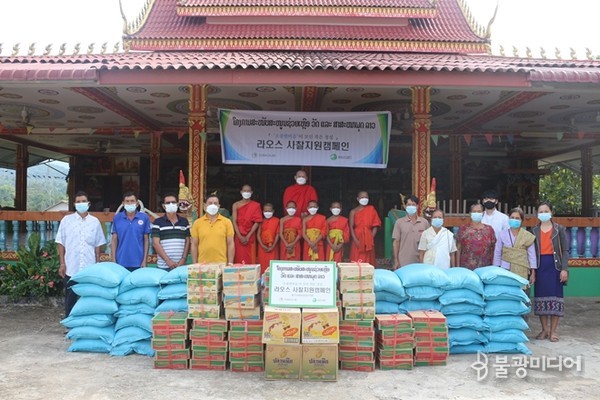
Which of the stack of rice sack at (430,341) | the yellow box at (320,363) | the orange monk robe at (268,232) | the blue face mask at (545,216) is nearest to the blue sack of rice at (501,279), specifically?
the stack of rice sack at (430,341)

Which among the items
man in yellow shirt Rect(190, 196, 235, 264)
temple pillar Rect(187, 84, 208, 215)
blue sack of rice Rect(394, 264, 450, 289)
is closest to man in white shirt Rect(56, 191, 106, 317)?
man in yellow shirt Rect(190, 196, 235, 264)

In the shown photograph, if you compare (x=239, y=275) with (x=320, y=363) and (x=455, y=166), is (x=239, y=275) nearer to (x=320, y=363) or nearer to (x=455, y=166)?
(x=320, y=363)

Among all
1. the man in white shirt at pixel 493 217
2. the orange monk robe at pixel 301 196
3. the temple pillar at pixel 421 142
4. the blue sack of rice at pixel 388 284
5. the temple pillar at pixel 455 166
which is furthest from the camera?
the temple pillar at pixel 455 166

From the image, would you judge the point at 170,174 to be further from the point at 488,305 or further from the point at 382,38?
the point at 488,305

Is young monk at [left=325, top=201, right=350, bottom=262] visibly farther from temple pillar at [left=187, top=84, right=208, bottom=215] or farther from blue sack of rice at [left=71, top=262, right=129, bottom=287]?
blue sack of rice at [left=71, top=262, right=129, bottom=287]

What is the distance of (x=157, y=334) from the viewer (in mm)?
4469

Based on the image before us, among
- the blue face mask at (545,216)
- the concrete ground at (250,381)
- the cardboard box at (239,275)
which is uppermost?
the blue face mask at (545,216)

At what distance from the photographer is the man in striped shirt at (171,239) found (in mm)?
5566

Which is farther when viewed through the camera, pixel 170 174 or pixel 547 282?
pixel 170 174

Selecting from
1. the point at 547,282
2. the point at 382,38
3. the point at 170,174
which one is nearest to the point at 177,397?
the point at 547,282

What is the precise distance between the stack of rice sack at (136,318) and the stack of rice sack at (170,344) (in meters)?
0.36

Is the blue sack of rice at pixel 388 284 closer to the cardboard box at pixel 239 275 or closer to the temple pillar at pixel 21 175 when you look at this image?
the cardboard box at pixel 239 275

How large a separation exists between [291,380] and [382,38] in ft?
23.8

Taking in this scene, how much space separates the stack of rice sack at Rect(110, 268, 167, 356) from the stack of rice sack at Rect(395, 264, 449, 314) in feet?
8.16
